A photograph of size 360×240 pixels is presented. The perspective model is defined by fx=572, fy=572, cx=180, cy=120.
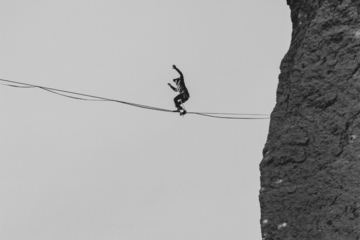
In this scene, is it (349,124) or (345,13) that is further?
(345,13)

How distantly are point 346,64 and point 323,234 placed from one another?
1519mm

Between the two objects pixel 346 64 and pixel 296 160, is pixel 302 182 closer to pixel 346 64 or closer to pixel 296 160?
pixel 296 160

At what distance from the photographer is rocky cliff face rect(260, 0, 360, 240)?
4730 mm

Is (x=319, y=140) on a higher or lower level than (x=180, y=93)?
lower

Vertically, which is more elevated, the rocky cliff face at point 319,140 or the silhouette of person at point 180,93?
the silhouette of person at point 180,93

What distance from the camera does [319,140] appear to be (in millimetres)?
5051

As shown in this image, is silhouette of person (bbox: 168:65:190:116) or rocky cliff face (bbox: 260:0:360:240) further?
silhouette of person (bbox: 168:65:190:116)

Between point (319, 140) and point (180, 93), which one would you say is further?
point (180, 93)

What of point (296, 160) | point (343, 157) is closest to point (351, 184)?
point (343, 157)

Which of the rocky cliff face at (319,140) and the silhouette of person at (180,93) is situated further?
the silhouette of person at (180,93)

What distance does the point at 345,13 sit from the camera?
17.5 ft

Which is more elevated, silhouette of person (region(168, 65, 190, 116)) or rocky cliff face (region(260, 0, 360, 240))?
silhouette of person (region(168, 65, 190, 116))

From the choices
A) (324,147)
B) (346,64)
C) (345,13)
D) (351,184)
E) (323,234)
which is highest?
A: (345,13)

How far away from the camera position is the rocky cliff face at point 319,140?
186 inches
